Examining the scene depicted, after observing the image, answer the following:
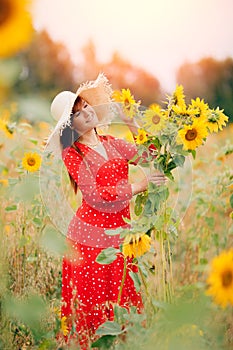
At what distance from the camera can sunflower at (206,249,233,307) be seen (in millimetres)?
674

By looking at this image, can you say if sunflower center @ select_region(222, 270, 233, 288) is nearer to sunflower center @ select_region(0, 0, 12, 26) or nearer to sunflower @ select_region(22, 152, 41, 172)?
sunflower center @ select_region(0, 0, 12, 26)

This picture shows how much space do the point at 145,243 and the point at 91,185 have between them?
361mm

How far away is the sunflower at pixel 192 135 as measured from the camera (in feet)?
3.69

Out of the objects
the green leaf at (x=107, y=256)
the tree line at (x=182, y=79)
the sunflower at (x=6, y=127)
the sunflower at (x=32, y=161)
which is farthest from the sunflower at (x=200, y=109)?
the tree line at (x=182, y=79)

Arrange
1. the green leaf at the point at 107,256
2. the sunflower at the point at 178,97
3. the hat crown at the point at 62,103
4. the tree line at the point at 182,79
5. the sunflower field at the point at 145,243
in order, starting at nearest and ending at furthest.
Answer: the sunflower field at the point at 145,243 → the green leaf at the point at 107,256 → the sunflower at the point at 178,97 → the hat crown at the point at 62,103 → the tree line at the point at 182,79

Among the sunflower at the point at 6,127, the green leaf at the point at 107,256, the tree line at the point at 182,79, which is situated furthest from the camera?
the tree line at the point at 182,79

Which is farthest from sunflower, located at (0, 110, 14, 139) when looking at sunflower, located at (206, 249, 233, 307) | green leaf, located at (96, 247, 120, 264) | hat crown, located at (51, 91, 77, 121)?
sunflower, located at (206, 249, 233, 307)

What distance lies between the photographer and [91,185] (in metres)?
1.38

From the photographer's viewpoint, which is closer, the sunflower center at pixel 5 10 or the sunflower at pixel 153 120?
the sunflower center at pixel 5 10

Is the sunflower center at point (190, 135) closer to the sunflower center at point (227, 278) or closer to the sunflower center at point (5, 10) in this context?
the sunflower center at point (227, 278)

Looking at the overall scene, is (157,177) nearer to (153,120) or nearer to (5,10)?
(153,120)

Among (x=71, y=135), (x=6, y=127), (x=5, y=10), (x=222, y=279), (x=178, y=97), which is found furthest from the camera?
(x=6, y=127)

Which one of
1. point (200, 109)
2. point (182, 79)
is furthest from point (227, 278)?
point (182, 79)

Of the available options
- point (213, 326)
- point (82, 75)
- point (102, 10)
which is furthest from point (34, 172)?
point (82, 75)
